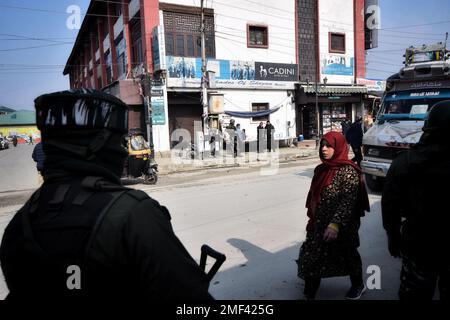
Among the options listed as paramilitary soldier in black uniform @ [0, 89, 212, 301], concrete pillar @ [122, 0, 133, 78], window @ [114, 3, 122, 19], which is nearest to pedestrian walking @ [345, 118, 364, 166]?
paramilitary soldier in black uniform @ [0, 89, 212, 301]

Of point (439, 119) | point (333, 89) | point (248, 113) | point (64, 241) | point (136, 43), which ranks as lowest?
point (64, 241)

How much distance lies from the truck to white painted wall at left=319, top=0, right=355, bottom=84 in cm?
1494

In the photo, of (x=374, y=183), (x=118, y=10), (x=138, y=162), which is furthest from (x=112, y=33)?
(x=374, y=183)

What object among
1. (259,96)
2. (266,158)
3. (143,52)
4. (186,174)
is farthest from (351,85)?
(186,174)

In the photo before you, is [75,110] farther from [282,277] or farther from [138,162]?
[138,162]

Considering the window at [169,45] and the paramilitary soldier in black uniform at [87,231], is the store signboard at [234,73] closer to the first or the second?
the window at [169,45]

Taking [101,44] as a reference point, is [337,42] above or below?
below

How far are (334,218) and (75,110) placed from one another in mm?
2521

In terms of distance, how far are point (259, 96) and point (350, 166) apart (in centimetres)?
1752

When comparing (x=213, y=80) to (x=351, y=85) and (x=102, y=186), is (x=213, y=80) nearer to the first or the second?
(x=351, y=85)

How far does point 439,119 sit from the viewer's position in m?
2.27

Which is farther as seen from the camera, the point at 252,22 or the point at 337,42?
the point at 337,42

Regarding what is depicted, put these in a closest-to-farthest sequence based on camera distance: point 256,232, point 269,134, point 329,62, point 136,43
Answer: point 256,232
point 269,134
point 136,43
point 329,62

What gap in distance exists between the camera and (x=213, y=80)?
17.2 m
